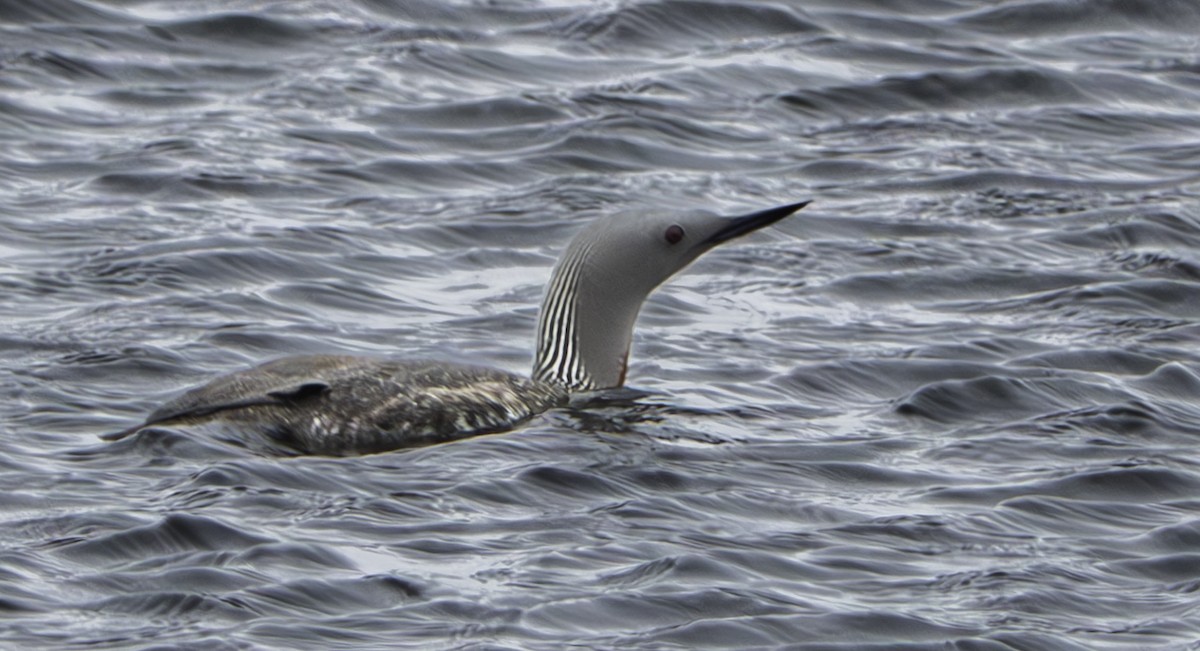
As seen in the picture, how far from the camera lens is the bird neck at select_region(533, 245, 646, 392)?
30.3ft

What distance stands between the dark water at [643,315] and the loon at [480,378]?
5.2 inches

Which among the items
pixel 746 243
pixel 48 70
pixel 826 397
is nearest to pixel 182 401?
pixel 826 397

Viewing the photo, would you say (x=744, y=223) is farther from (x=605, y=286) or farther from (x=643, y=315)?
(x=643, y=315)

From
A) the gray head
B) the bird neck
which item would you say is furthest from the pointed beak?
the bird neck

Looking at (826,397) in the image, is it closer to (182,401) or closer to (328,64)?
(182,401)

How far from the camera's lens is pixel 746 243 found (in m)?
11.5

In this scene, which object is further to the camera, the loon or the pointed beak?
the pointed beak

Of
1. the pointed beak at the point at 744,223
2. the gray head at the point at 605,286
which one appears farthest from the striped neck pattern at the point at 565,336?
the pointed beak at the point at 744,223

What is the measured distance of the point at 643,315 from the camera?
10570mm

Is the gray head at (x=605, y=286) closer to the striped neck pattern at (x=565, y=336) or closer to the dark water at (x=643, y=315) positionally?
the striped neck pattern at (x=565, y=336)

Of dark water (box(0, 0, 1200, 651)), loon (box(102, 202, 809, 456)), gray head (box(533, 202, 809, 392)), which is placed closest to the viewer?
dark water (box(0, 0, 1200, 651))

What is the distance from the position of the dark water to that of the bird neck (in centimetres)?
21

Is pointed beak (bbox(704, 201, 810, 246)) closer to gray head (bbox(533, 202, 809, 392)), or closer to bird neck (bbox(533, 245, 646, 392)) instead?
gray head (bbox(533, 202, 809, 392))

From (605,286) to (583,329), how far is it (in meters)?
0.18
